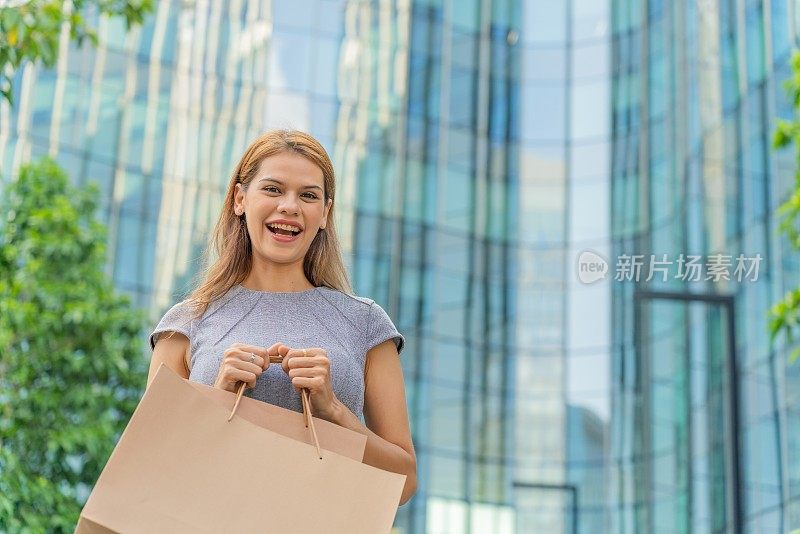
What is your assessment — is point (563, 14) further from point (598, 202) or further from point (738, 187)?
point (738, 187)

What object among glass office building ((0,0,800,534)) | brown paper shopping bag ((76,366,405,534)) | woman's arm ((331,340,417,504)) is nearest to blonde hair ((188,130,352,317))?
woman's arm ((331,340,417,504))

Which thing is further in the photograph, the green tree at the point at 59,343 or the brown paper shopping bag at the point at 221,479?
the green tree at the point at 59,343

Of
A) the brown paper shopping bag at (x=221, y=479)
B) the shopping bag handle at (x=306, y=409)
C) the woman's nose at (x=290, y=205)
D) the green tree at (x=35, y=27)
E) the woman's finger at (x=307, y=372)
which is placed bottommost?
the brown paper shopping bag at (x=221, y=479)

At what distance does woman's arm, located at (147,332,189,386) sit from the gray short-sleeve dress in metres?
0.02

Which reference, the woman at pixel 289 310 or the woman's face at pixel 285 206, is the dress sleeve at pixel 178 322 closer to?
the woman at pixel 289 310

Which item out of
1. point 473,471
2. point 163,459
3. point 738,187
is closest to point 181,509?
point 163,459

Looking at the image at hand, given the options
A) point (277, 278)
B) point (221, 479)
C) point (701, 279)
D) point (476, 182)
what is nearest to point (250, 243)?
point (277, 278)

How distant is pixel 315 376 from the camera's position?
97.9 inches

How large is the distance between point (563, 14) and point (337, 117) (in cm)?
718

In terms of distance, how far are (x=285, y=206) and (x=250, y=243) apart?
0.24 m

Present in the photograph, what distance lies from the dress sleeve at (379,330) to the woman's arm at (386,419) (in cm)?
2

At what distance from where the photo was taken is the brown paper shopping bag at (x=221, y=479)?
7.57 ft

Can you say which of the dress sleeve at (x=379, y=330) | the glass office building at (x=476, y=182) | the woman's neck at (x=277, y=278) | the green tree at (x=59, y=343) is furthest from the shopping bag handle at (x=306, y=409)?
the glass office building at (x=476, y=182)

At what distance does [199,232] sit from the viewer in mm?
28031
